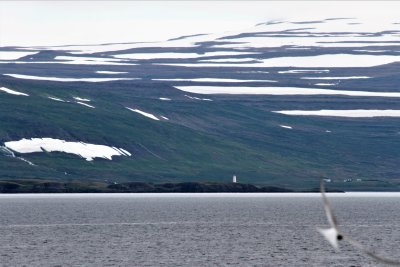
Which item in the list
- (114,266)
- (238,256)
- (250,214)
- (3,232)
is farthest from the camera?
(250,214)

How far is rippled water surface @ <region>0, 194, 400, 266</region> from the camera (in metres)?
75.9

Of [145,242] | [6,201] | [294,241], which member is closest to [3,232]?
[145,242]

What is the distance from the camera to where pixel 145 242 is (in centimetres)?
9106

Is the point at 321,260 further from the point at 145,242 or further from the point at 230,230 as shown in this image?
the point at 230,230

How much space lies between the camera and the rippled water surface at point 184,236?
75.9 m

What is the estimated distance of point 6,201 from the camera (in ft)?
584

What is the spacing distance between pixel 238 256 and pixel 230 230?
2913 cm

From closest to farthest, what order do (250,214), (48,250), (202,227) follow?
(48,250), (202,227), (250,214)

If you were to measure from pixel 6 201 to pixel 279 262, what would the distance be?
4293 inches

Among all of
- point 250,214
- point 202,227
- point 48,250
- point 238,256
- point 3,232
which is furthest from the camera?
point 250,214

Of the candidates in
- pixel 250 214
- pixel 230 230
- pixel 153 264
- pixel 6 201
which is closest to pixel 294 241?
pixel 230 230

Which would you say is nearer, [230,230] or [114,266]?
[114,266]

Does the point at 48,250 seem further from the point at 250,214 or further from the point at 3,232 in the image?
the point at 250,214

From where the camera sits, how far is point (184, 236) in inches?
3856
